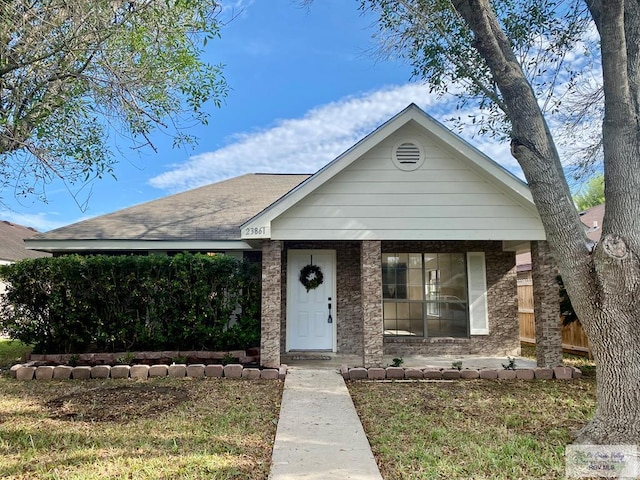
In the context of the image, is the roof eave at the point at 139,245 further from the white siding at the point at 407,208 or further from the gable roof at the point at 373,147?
the white siding at the point at 407,208

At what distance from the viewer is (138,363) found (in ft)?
26.7

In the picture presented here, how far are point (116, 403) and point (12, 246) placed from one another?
20.1m

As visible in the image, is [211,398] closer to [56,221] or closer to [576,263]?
[576,263]

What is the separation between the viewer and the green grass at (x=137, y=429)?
3770 millimetres

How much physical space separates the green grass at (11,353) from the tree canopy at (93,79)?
435 centimetres

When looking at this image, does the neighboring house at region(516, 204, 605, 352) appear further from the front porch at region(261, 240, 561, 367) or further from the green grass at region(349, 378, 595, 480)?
the green grass at region(349, 378, 595, 480)

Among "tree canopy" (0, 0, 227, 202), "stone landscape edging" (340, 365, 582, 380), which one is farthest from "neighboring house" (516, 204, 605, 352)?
"tree canopy" (0, 0, 227, 202)

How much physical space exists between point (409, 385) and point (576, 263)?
145 inches

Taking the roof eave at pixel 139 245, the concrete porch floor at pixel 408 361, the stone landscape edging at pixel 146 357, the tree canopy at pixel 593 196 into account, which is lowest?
the concrete porch floor at pixel 408 361

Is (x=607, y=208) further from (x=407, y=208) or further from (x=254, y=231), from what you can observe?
(x=254, y=231)

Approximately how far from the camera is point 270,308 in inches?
300

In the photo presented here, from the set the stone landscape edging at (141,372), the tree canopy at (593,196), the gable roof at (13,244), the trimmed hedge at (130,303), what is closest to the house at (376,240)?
the stone landscape edging at (141,372)

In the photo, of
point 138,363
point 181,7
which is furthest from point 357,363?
point 181,7

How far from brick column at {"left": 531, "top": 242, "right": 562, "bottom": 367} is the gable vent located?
2.79m
